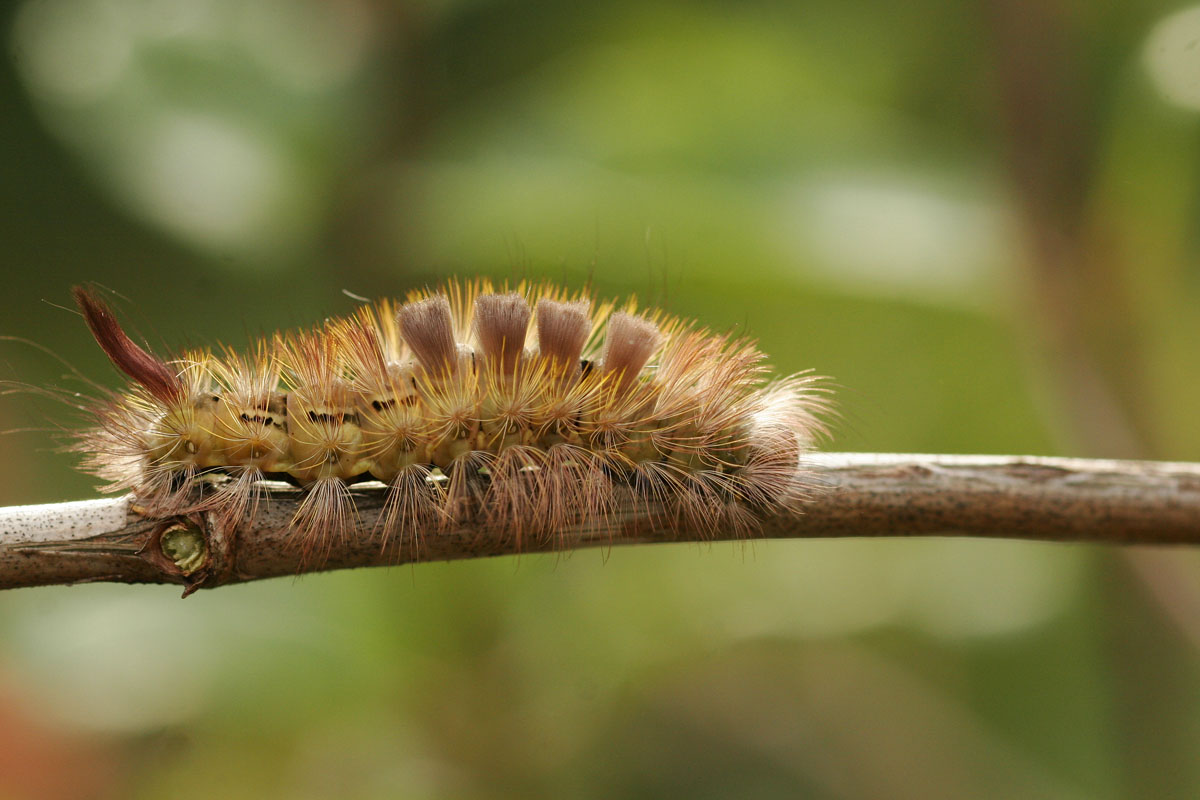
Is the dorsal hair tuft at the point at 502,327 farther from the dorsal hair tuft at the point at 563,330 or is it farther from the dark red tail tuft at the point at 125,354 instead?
the dark red tail tuft at the point at 125,354

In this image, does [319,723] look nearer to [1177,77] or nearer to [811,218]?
[811,218]

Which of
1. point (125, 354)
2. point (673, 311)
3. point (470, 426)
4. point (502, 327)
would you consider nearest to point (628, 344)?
point (502, 327)

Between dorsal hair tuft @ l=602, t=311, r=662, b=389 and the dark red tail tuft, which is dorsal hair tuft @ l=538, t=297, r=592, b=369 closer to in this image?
dorsal hair tuft @ l=602, t=311, r=662, b=389

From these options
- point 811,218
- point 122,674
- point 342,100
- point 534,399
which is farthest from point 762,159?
point 122,674

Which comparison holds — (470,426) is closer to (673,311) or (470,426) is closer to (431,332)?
(431,332)

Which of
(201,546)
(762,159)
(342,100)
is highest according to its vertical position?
(342,100)

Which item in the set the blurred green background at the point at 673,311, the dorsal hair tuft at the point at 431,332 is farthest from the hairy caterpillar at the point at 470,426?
the blurred green background at the point at 673,311
